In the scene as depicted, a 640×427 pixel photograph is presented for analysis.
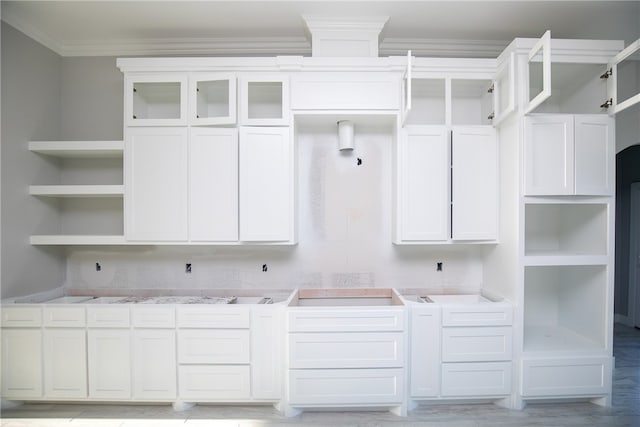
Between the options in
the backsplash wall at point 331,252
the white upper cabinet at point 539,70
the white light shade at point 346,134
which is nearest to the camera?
the white upper cabinet at point 539,70

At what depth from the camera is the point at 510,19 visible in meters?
2.41

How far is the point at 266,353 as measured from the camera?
2227 mm

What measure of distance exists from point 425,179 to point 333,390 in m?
1.64

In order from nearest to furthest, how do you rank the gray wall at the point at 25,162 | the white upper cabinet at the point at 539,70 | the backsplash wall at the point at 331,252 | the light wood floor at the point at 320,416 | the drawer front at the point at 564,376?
the white upper cabinet at the point at 539,70 → the light wood floor at the point at 320,416 → the drawer front at the point at 564,376 → the gray wall at the point at 25,162 → the backsplash wall at the point at 331,252

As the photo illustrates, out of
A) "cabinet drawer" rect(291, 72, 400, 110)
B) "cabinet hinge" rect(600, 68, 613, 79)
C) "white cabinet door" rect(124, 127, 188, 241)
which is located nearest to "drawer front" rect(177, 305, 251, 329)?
"white cabinet door" rect(124, 127, 188, 241)

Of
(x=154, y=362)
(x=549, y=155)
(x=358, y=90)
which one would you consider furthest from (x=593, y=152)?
(x=154, y=362)

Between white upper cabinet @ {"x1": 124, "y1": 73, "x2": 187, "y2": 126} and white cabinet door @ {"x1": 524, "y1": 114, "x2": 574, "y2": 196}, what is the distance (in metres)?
2.47

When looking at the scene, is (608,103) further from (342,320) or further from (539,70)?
(342,320)

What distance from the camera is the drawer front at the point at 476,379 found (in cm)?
222

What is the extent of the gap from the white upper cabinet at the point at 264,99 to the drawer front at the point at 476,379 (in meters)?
2.14

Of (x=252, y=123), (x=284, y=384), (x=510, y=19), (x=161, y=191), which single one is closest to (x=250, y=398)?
(x=284, y=384)

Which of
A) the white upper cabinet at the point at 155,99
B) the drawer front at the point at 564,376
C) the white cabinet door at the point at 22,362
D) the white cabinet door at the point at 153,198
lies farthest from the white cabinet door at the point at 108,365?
the drawer front at the point at 564,376

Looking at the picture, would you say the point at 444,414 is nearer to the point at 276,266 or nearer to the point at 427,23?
the point at 276,266

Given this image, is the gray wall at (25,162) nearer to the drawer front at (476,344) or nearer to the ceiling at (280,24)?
the ceiling at (280,24)
